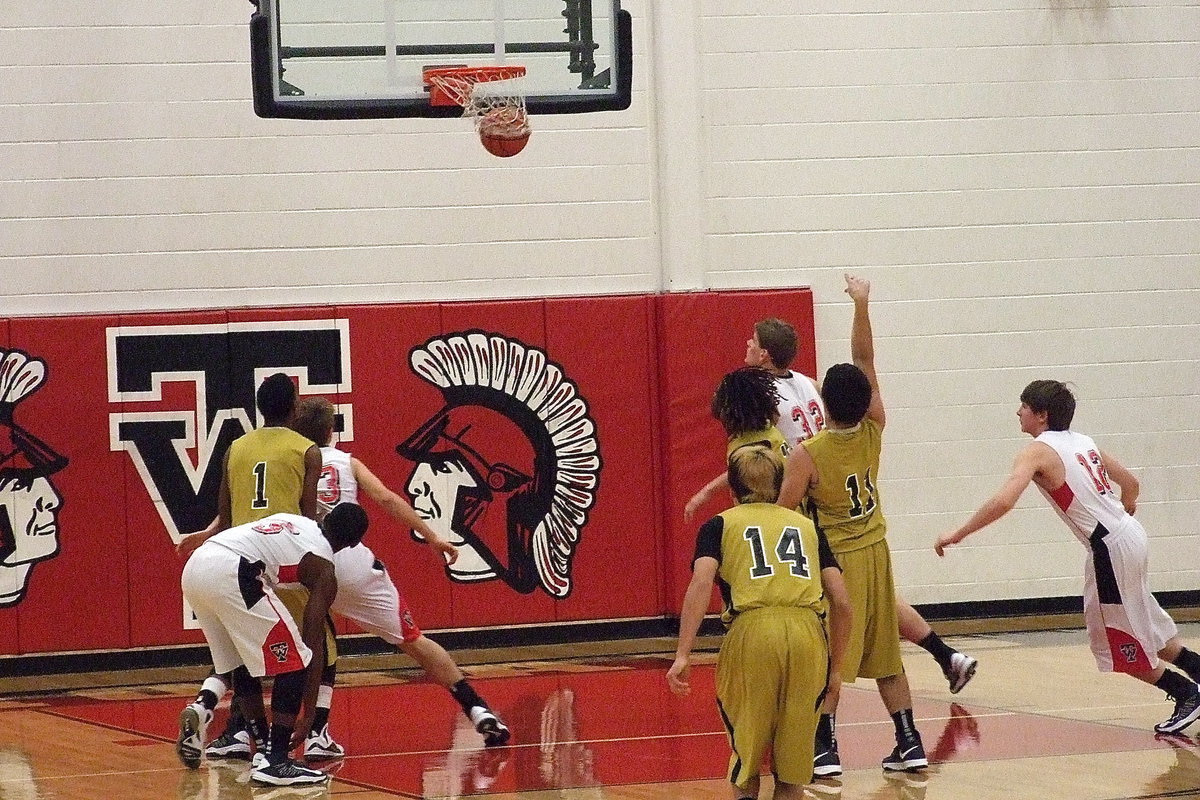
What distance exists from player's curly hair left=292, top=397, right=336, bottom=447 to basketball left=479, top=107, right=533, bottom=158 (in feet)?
5.29

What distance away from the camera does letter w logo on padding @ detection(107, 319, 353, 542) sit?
1145 cm

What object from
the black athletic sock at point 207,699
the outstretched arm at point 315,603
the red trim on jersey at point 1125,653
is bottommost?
the black athletic sock at point 207,699

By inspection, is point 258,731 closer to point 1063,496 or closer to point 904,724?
point 904,724

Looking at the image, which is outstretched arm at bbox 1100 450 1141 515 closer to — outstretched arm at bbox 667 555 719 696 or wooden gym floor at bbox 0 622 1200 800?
wooden gym floor at bbox 0 622 1200 800

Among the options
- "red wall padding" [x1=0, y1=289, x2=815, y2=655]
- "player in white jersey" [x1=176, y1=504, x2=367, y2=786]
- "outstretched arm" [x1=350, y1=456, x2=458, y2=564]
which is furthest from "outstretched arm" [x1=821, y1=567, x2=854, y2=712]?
"red wall padding" [x1=0, y1=289, x2=815, y2=655]

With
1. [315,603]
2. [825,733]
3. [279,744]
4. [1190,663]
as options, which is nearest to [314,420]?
[315,603]

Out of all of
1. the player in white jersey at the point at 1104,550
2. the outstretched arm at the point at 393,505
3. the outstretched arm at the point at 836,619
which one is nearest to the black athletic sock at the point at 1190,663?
the player in white jersey at the point at 1104,550

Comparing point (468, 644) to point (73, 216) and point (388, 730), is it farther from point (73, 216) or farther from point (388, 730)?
point (73, 216)

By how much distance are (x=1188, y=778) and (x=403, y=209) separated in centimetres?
690

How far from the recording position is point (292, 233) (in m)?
11.7

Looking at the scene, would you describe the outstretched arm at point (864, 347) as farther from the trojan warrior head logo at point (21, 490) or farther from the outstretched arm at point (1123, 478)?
the trojan warrior head logo at point (21, 490)

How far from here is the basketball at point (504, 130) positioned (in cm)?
857

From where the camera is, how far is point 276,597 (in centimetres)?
738

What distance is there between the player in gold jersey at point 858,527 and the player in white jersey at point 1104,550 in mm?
988
